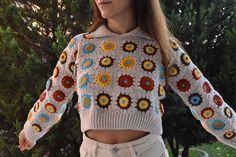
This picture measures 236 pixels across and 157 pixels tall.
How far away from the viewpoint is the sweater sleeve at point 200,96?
127 cm

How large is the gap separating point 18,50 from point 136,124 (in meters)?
0.87

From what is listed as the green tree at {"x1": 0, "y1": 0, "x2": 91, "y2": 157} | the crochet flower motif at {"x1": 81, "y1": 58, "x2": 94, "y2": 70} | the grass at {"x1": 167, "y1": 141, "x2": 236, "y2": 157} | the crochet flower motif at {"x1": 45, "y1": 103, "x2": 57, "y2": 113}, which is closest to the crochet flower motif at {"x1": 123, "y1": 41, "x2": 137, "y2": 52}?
the crochet flower motif at {"x1": 81, "y1": 58, "x2": 94, "y2": 70}

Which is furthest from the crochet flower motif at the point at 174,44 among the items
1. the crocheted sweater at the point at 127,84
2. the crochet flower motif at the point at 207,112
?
the crochet flower motif at the point at 207,112

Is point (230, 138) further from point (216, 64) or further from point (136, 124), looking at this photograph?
point (216, 64)

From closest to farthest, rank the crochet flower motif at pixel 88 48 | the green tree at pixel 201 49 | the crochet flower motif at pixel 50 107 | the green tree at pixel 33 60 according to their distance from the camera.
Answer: the crochet flower motif at pixel 88 48 < the crochet flower motif at pixel 50 107 < the green tree at pixel 33 60 < the green tree at pixel 201 49

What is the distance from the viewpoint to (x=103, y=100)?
1199 mm

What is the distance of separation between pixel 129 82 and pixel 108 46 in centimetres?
14

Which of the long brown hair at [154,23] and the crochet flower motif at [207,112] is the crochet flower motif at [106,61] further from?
the crochet flower motif at [207,112]

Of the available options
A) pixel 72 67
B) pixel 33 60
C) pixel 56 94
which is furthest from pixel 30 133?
pixel 33 60

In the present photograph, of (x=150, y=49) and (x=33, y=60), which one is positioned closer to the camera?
(x=150, y=49)

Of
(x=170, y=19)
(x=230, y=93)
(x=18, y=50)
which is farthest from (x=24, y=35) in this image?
(x=230, y=93)

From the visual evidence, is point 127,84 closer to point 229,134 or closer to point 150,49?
point 150,49

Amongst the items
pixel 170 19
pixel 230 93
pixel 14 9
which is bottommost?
pixel 230 93

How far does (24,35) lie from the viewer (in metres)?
1.95
